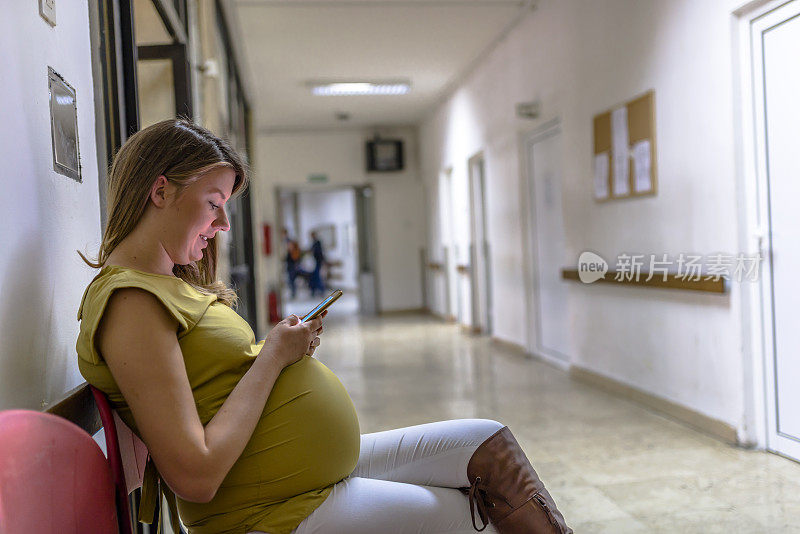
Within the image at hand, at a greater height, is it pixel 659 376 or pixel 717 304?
pixel 717 304

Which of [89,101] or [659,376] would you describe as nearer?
[89,101]

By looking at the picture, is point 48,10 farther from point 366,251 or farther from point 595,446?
point 366,251

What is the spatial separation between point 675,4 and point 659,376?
2.02 m

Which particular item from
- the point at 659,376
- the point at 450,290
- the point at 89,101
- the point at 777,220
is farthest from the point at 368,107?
the point at 89,101

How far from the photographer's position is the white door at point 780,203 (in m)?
2.89

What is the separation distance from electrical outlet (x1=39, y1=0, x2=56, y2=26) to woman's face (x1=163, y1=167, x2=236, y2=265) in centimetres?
41

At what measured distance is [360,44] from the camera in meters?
6.70

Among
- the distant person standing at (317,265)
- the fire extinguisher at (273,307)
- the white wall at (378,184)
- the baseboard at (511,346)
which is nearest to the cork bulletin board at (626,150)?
the baseboard at (511,346)

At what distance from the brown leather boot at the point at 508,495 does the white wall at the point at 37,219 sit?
2.67 feet

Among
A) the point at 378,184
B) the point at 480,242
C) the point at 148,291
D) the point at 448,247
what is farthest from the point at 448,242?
the point at 148,291

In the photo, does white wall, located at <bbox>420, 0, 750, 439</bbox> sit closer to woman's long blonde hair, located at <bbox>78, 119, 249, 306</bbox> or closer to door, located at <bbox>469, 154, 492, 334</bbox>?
door, located at <bbox>469, 154, 492, 334</bbox>

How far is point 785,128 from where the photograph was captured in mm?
2938

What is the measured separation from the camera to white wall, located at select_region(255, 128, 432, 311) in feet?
35.2

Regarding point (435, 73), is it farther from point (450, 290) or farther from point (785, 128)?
point (785, 128)
